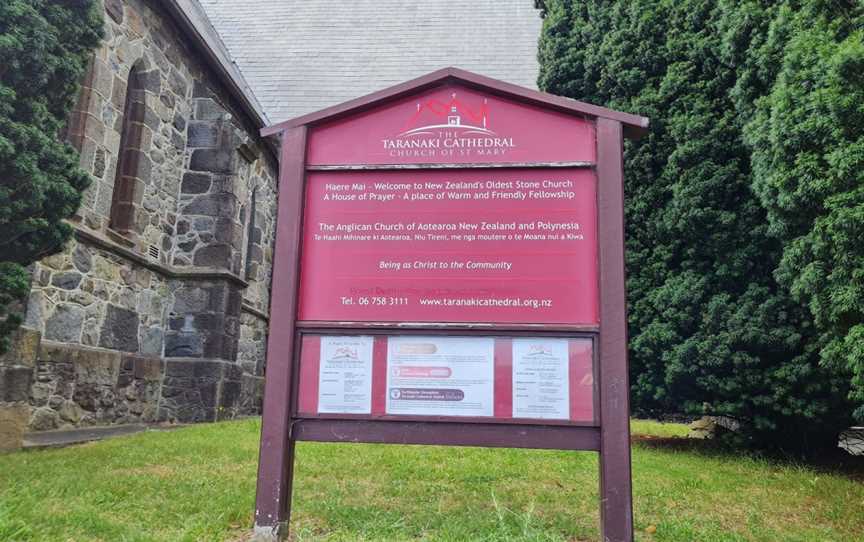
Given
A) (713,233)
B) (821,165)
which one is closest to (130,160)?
(713,233)

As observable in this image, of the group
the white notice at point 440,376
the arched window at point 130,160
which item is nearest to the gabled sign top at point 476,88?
the white notice at point 440,376

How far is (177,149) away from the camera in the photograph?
10.2m

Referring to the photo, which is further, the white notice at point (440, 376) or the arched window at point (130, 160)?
the arched window at point (130, 160)

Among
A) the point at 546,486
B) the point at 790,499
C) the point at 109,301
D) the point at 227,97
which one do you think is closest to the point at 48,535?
the point at 546,486

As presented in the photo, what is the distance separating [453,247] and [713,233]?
13.4 ft

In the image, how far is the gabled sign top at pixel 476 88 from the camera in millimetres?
3535

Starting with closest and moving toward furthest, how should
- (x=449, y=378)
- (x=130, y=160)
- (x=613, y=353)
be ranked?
(x=613, y=353)
(x=449, y=378)
(x=130, y=160)

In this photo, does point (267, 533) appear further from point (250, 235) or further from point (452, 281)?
point (250, 235)

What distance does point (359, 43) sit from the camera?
17.8 meters

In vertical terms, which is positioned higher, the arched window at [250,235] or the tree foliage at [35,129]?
the arched window at [250,235]

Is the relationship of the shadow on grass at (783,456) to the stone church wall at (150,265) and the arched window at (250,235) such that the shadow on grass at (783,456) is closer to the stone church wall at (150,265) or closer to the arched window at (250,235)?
the stone church wall at (150,265)

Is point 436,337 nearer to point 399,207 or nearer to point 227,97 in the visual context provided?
point 399,207

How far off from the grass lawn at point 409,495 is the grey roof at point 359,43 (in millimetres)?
10705

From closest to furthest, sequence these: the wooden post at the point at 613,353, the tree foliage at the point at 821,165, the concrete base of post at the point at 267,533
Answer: the wooden post at the point at 613,353 < the concrete base of post at the point at 267,533 < the tree foliage at the point at 821,165
